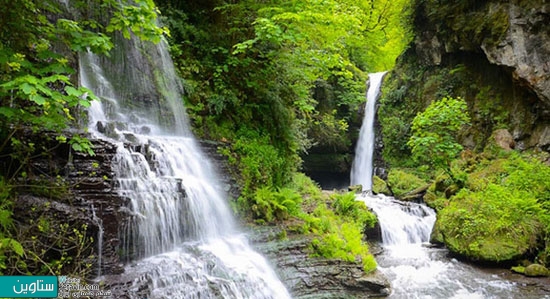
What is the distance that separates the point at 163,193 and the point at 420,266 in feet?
20.1

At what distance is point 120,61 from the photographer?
23.1 ft

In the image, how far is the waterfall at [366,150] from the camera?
18297mm

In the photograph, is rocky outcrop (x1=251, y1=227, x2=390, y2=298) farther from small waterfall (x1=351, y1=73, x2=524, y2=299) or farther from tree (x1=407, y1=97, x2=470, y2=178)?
tree (x1=407, y1=97, x2=470, y2=178)

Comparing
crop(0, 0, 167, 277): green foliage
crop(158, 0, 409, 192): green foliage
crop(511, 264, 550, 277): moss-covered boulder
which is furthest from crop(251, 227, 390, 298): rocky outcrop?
crop(511, 264, 550, 277): moss-covered boulder

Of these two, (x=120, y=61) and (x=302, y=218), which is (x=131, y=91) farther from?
(x=302, y=218)

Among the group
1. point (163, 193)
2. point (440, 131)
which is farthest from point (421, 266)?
point (163, 193)

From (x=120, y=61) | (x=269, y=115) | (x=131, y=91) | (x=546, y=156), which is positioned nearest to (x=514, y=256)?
(x=546, y=156)

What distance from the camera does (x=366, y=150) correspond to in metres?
18.7

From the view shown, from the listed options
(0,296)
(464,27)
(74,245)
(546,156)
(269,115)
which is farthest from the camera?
(464,27)

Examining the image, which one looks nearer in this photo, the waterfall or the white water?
the white water

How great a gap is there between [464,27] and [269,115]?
991cm

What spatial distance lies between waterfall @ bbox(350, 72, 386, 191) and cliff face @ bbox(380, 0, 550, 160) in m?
0.89

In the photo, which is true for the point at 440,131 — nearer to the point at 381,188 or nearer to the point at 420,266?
the point at 381,188

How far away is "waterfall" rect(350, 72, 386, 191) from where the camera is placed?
18297 millimetres
